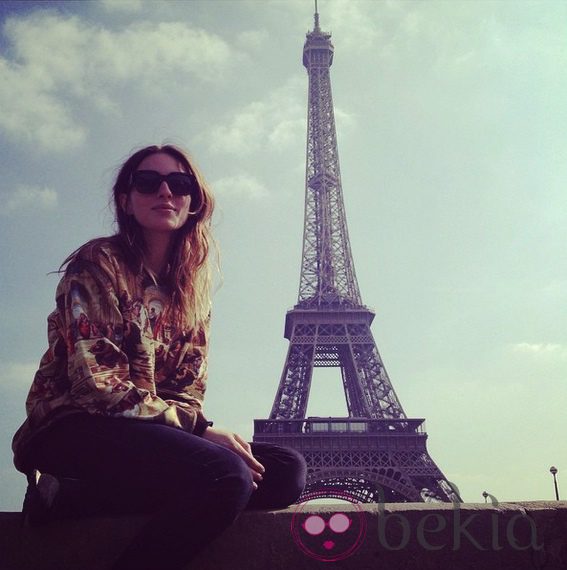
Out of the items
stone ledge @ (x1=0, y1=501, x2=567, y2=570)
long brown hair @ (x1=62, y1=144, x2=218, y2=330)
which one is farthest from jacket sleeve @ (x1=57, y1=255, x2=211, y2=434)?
stone ledge @ (x1=0, y1=501, x2=567, y2=570)

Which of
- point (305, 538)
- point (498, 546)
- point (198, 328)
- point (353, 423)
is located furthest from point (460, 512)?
point (353, 423)

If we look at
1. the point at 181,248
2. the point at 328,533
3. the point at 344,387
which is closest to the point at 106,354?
the point at 181,248

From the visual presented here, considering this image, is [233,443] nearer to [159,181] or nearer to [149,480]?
[149,480]

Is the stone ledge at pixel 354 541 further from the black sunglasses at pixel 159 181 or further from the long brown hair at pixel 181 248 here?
the black sunglasses at pixel 159 181

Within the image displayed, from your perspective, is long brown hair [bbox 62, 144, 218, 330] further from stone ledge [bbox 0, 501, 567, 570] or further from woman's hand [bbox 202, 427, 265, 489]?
stone ledge [bbox 0, 501, 567, 570]

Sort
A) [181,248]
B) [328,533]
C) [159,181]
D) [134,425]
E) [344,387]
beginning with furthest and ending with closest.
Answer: [344,387], [181,248], [159,181], [328,533], [134,425]

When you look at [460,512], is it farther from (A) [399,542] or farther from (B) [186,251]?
(B) [186,251]

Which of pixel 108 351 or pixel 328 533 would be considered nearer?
pixel 108 351
